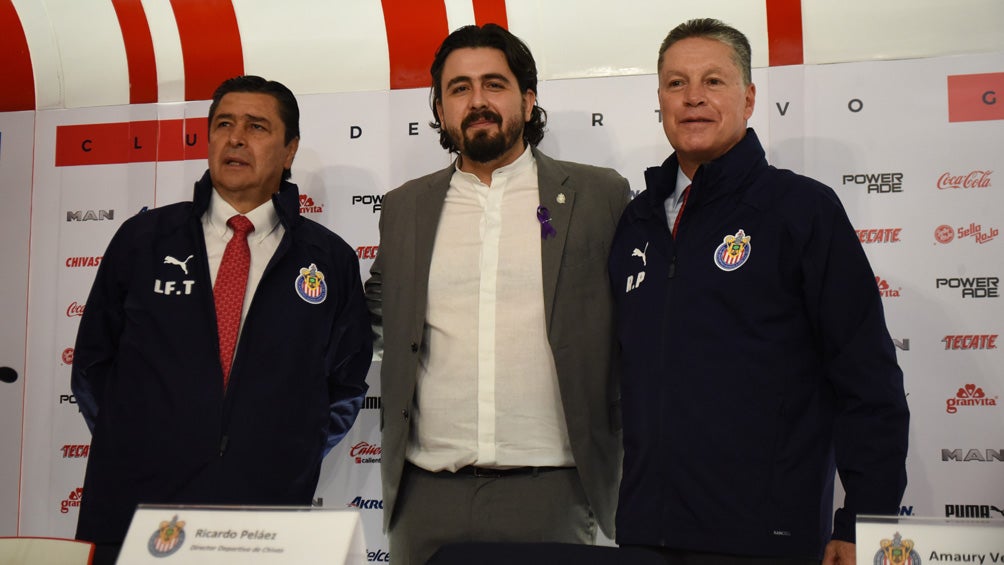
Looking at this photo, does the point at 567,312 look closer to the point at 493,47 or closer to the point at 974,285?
the point at 493,47

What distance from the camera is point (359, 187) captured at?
368 centimetres

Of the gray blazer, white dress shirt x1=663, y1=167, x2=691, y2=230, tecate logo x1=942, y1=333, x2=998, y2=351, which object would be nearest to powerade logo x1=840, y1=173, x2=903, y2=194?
tecate logo x1=942, y1=333, x2=998, y2=351

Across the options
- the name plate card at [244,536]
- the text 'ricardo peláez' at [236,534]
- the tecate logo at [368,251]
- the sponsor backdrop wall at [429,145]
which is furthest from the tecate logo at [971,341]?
the text 'ricardo peláez' at [236,534]

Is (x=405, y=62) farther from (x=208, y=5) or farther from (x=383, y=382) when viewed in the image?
(x=383, y=382)

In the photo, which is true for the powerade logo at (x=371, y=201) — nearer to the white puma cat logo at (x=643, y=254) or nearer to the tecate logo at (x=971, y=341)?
the white puma cat logo at (x=643, y=254)

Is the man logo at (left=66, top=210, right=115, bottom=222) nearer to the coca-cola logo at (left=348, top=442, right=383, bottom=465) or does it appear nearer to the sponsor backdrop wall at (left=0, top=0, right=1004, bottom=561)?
the sponsor backdrop wall at (left=0, top=0, right=1004, bottom=561)

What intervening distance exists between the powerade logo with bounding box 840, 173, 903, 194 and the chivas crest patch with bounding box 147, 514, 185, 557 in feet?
8.58

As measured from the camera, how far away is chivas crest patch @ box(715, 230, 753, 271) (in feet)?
7.29

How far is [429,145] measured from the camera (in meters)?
3.64

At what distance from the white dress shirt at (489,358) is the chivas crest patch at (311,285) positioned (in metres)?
0.36

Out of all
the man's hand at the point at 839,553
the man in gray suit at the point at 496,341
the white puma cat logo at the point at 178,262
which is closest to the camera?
the man's hand at the point at 839,553

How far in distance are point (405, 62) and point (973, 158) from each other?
2111mm

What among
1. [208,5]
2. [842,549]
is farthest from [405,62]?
[842,549]

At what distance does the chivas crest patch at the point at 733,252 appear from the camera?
2221 mm
